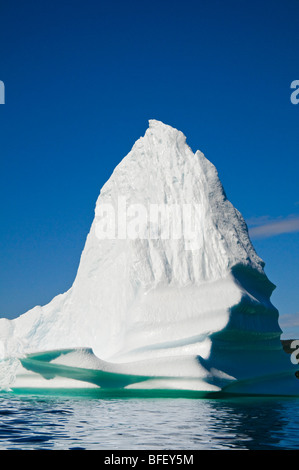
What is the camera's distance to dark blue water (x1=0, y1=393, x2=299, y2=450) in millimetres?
6930

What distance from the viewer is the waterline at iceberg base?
48.9ft

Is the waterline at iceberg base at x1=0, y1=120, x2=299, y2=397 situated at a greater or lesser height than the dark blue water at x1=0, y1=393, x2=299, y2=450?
greater

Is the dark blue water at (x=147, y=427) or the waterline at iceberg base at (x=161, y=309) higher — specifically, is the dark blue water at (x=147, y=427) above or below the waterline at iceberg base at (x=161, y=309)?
below

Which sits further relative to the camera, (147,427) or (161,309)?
(161,309)

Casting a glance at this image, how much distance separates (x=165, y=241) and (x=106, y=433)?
432 inches

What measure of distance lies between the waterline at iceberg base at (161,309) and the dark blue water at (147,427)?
A: 289 cm

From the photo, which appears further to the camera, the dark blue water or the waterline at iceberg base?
the waterline at iceberg base

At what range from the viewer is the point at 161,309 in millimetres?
17141

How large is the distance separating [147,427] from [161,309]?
29.0 feet

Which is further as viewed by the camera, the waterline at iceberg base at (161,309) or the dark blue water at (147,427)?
the waterline at iceberg base at (161,309)

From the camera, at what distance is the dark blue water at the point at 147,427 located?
6930 millimetres

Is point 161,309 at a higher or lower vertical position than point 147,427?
higher

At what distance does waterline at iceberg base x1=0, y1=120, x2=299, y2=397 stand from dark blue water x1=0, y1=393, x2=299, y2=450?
2.89 metres
